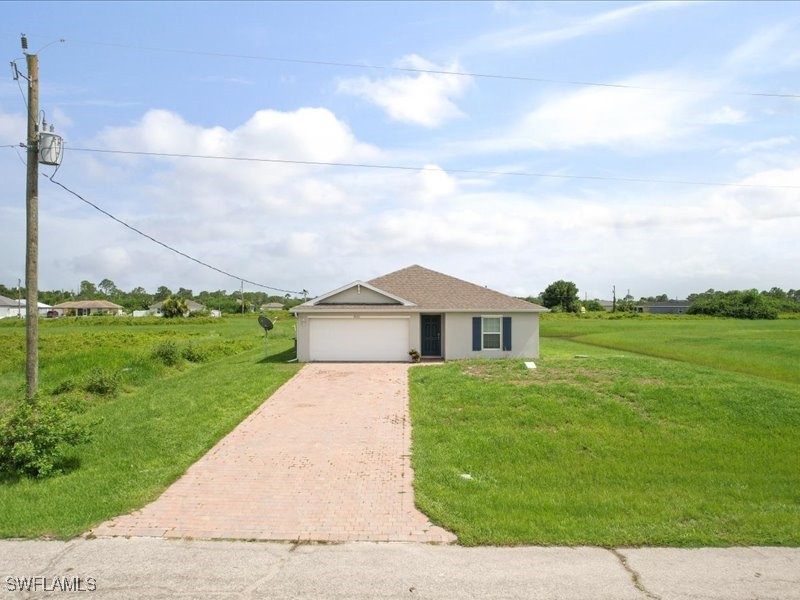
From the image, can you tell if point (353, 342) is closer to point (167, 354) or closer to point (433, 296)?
point (433, 296)

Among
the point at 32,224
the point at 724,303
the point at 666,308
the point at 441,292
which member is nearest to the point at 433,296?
the point at 441,292

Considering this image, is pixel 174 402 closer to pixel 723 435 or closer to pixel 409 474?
pixel 409 474

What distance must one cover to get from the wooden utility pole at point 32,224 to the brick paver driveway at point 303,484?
4.19 metres

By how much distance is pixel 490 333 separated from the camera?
85.8 feet

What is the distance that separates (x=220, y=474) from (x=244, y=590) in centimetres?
480

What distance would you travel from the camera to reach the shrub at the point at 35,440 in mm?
9922

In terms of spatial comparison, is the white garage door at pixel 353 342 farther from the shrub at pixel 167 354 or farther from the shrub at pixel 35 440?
the shrub at pixel 35 440

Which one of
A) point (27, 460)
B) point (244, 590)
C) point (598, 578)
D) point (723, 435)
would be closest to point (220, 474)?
point (27, 460)

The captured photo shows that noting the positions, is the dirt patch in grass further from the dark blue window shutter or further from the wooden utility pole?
the wooden utility pole

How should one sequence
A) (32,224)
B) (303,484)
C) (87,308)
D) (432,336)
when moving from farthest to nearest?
(87,308) < (432,336) < (32,224) < (303,484)

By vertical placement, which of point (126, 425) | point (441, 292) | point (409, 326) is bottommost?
point (126, 425)

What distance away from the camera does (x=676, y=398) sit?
15430 mm

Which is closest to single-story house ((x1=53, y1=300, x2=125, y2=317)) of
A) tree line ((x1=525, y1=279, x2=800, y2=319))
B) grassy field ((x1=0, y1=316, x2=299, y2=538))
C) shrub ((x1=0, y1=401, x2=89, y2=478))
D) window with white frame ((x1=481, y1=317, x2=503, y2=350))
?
tree line ((x1=525, y1=279, x2=800, y2=319))

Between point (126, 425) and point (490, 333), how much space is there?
16.0m
